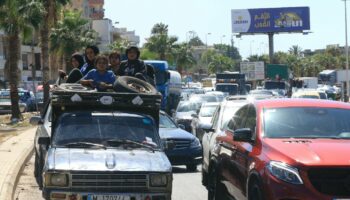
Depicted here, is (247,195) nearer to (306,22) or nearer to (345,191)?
Result: (345,191)

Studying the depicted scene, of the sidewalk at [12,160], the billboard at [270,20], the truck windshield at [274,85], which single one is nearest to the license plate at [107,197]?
the sidewalk at [12,160]

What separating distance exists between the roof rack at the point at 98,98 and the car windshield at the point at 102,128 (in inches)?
6.2

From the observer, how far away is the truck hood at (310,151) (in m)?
7.10

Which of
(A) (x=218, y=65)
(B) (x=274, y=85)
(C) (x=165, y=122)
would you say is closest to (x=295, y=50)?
(A) (x=218, y=65)

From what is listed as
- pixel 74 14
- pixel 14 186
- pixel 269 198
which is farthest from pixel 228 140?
pixel 74 14

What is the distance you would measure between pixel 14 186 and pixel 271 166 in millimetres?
6620

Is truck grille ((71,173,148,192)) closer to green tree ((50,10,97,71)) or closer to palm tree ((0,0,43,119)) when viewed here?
palm tree ((0,0,43,119))

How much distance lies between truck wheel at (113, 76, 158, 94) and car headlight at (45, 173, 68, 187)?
2.36 m

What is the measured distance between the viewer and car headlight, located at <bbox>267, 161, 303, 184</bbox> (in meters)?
7.01

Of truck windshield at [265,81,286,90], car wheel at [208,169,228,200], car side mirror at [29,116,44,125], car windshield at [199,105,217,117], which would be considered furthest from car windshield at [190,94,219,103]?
truck windshield at [265,81,286,90]

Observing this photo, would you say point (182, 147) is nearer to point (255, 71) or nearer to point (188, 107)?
point (188, 107)

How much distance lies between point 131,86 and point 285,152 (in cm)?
355

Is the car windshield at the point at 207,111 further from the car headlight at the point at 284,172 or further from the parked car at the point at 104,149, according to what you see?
the car headlight at the point at 284,172

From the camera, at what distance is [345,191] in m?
7.02
